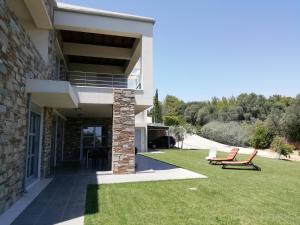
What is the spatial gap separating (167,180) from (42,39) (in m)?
7.19

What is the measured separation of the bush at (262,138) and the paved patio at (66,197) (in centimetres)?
2253

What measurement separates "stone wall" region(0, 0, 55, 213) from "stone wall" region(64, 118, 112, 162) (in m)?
11.1

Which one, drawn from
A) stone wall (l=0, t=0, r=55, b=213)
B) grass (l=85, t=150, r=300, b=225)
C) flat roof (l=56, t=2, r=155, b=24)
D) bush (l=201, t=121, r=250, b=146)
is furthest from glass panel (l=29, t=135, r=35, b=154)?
bush (l=201, t=121, r=250, b=146)

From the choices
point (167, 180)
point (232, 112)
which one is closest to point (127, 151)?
point (167, 180)

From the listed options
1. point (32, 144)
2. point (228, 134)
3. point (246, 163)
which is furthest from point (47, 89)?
point (228, 134)

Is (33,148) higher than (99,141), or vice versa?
(99,141)

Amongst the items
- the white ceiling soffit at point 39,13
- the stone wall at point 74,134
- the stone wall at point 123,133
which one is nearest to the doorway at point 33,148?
the stone wall at point 123,133

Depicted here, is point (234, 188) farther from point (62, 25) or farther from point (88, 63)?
point (88, 63)

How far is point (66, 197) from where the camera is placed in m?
7.29

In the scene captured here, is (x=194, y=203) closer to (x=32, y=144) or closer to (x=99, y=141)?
(x=32, y=144)

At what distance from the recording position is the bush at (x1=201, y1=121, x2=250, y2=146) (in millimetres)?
33841

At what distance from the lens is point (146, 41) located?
40.7ft

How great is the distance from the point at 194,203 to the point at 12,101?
5.01 meters

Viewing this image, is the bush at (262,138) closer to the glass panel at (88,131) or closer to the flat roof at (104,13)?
the glass panel at (88,131)
